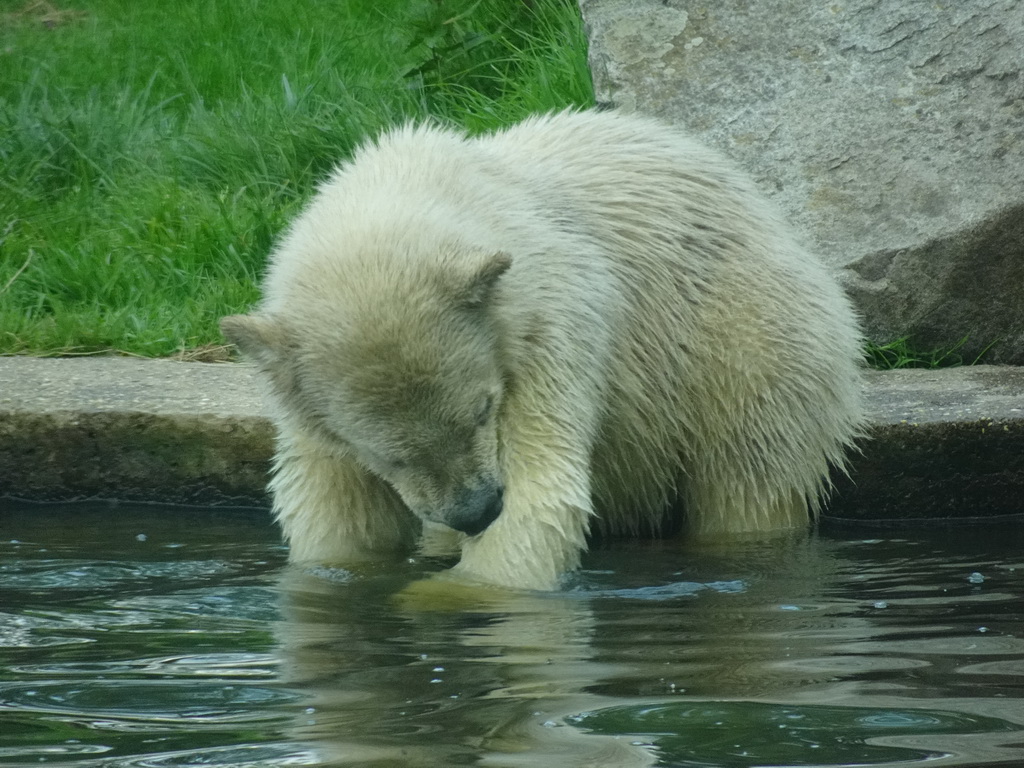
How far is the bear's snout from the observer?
381cm

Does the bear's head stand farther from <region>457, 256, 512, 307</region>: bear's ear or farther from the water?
the water

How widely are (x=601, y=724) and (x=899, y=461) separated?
2.56 metres

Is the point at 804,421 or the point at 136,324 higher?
the point at 136,324

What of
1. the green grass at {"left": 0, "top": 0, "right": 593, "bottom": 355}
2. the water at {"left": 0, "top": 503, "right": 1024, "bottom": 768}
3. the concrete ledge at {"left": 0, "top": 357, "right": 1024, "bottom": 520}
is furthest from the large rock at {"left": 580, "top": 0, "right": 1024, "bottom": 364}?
the water at {"left": 0, "top": 503, "right": 1024, "bottom": 768}

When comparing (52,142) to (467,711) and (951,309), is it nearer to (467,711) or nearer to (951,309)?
(951,309)

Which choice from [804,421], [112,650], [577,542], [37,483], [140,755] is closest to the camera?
[140,755]

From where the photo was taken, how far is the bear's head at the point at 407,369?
145 inches

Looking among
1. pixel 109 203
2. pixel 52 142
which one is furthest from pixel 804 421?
pixel 52 142

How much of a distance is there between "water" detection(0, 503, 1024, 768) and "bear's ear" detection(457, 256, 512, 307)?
0.77 m

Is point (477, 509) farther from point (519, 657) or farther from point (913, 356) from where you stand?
point (913, 356)

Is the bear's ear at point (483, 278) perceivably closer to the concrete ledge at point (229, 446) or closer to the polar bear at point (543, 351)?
the polar bear at point (543, 351)

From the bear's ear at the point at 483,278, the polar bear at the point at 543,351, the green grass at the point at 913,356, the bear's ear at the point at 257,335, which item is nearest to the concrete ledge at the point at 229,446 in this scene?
the polar bear at the point at 543,351

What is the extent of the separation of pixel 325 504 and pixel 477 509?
621 millimetres

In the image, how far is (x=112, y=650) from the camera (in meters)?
3.24
